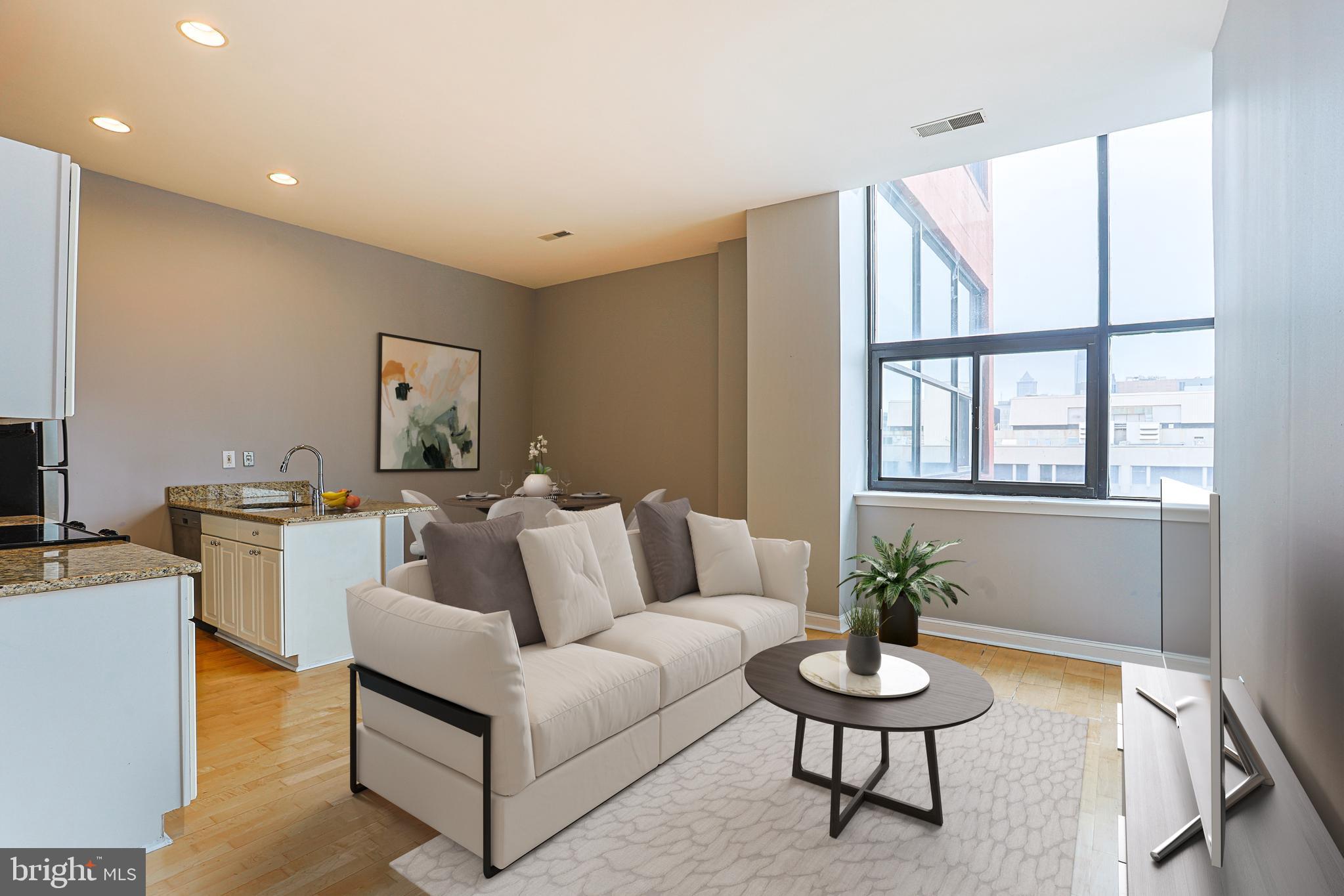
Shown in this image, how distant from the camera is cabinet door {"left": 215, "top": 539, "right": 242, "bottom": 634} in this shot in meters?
3.81

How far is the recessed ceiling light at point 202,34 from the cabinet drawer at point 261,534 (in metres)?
2.22

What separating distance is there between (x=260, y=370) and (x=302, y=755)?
3.06 meters

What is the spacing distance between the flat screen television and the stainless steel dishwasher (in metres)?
4.79

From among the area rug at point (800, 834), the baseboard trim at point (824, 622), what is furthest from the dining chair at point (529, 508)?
the area rug at point (800, 834)

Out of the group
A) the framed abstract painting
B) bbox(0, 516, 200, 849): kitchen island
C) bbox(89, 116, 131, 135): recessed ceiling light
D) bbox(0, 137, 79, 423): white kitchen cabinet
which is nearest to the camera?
bbox(0, 516, 200, 849): kitchen island

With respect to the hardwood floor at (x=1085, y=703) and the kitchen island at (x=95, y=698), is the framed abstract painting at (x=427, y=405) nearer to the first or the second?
the hardwood floor at (x=1085, y=703)

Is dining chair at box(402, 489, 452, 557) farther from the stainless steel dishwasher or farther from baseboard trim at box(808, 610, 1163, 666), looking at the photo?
baseboard trim at box(808, 610, 1163, 666)

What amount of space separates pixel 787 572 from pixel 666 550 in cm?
63

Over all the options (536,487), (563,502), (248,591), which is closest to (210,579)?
(248,591)

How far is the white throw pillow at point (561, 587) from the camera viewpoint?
252 centimetres

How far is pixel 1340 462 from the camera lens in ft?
4.20

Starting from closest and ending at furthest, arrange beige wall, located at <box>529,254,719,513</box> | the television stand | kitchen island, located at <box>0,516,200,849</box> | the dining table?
the television stand, kitchen island, located at <box>0,516,200,849</box>, the dining table, beige wall, located at <box>529,254,719,513</box>

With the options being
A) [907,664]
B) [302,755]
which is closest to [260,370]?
[302,755]

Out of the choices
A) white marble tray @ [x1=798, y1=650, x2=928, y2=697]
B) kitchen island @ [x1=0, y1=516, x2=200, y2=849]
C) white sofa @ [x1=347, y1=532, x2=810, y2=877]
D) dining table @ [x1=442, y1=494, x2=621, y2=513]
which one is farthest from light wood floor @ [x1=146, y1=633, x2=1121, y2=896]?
dining table @ [x1=442, y1=494, x2=621, y2=513]
